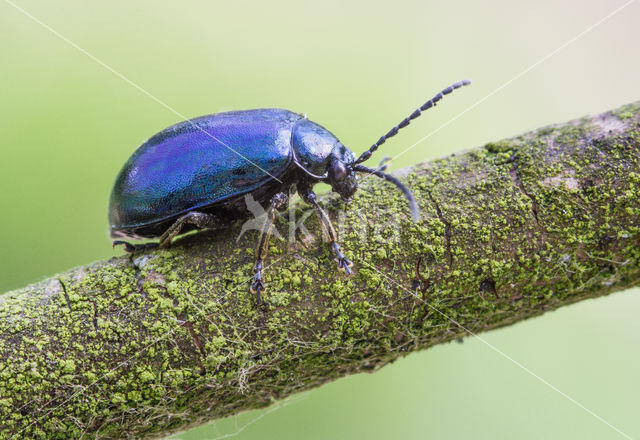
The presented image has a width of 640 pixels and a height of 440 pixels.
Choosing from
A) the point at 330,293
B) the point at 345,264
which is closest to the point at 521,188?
the point at 345,264

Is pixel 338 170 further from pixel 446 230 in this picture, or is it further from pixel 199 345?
pixel 199 345

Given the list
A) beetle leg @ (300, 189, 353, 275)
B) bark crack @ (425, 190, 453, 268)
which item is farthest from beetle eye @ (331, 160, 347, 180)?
bark crack @ (425, 190, 453, 268)

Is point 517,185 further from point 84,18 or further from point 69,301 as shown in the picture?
point 84,18

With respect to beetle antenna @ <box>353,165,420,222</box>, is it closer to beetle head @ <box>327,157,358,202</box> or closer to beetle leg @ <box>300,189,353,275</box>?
beetle head @ <box>327,157,358,202</box>

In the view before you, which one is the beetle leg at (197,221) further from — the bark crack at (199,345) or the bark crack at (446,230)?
the bark crack at (446,230)

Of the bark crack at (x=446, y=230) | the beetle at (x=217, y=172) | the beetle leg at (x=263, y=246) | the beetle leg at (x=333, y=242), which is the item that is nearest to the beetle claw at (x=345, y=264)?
the beetle leg at (x=333, y=242)

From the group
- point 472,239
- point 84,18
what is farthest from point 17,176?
point 472,239

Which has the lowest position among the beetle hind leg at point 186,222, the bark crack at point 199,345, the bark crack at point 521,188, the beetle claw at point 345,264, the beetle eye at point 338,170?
the bark crack at point 199,345
